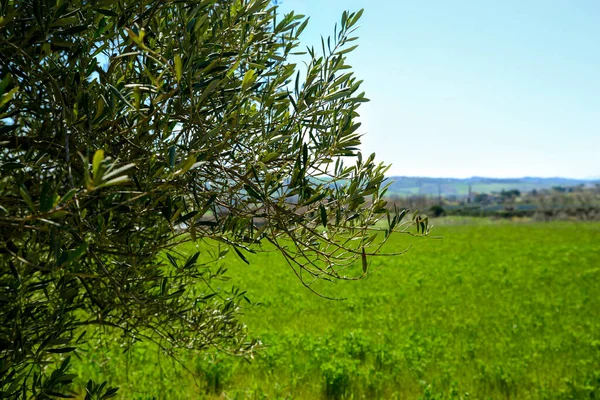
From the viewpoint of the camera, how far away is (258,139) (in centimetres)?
283

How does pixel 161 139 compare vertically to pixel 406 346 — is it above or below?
above

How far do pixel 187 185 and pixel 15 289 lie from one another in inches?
43.7

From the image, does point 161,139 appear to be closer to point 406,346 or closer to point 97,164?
point 97,164

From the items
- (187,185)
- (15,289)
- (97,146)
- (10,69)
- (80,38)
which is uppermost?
(80,38)

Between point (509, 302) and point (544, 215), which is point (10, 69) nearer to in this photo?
point (509, 302)

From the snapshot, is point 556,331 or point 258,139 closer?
point 258,139

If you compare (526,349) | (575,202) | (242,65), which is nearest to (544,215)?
(575,202)

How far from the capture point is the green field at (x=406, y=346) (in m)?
7.76

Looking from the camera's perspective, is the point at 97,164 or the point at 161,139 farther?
the point at 161,139

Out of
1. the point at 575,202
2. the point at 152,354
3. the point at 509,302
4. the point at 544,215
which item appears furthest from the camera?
the point at 575,202

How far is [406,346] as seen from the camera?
387 inches

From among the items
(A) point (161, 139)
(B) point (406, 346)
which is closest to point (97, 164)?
(A) point (161, 139)

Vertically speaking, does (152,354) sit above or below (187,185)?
below

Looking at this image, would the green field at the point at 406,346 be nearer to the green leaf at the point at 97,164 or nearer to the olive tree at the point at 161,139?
the olive tree at the point at 161,139
